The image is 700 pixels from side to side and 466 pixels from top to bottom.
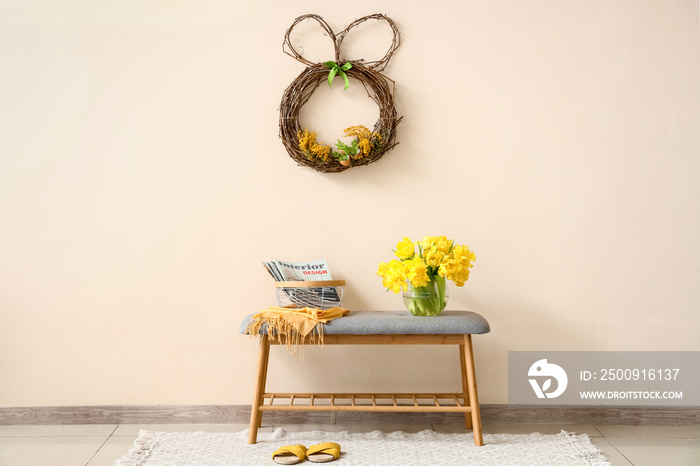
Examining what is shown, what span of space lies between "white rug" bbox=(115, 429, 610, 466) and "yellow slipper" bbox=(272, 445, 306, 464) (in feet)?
0.09

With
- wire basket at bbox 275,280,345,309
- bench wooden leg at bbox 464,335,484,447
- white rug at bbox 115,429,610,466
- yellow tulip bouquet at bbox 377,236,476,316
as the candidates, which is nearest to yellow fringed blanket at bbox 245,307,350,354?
wire basket at bbox 275,280,345,309

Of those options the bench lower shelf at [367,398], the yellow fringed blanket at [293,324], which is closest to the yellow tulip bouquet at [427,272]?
the yellow fringed blanket at [293,324]

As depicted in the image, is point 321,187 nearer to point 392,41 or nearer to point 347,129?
point 347,129

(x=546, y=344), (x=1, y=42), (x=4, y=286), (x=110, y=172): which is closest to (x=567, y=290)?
(x=546, y=344)

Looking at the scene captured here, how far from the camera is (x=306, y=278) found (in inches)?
95.9

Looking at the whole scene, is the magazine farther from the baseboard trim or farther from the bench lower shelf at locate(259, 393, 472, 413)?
the baseboard trim

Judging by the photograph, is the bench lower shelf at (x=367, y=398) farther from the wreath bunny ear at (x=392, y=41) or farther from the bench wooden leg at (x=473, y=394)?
the wreath bunny ear at (x=392, y=41)

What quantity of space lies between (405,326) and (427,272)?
0.80 ft

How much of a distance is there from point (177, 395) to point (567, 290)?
72.1 inches

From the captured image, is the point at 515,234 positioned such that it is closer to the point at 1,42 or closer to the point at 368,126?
the point at 368,126

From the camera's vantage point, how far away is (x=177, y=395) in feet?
8.39

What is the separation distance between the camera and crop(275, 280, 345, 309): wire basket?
90.6 inches

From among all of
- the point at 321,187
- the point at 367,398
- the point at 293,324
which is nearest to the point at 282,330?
the point at 293,324

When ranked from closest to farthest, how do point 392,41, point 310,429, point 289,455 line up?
point 289,455, point 310,429, point 392,41
